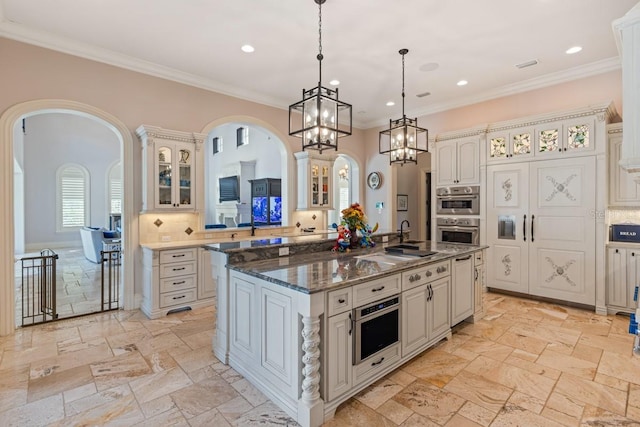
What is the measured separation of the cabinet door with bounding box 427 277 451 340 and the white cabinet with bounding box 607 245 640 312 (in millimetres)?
2549

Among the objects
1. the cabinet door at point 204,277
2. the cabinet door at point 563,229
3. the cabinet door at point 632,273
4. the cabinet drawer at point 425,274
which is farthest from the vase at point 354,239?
the cabinet door at point 632,273

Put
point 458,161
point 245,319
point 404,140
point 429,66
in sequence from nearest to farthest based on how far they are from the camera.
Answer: point 245,319 → point 404,140 → point 429,66 → point 458,161

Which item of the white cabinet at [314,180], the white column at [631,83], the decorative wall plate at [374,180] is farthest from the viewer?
the decorative wall plate at [374,180]

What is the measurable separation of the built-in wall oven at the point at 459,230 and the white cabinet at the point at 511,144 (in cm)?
107

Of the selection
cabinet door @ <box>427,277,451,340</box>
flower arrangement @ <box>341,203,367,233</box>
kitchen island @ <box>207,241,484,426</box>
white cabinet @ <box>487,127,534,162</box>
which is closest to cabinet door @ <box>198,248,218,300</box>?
kitchen island @ <box>207,241,484,426</box>

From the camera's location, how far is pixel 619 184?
13.6ft

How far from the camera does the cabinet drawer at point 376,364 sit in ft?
7.80

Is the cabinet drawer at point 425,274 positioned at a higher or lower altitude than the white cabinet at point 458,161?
lower

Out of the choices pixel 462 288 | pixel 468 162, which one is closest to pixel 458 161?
pixel 468 162

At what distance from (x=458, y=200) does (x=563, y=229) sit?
1509 mm

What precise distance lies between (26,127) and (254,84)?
9173mm

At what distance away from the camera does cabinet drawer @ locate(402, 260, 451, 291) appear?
9.10ft

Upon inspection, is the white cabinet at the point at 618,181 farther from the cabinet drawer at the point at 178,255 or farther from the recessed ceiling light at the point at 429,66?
the cabinet drawer at the point at 178,255

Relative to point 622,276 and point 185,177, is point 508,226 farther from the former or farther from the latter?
point 185,177
